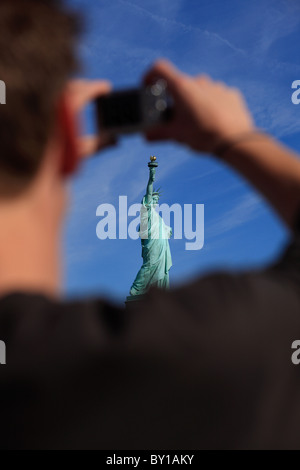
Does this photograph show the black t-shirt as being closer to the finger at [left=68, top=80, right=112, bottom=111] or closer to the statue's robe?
the finger at [left=68, top=80, right=112, bottom=111]

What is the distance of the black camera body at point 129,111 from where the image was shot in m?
0.95

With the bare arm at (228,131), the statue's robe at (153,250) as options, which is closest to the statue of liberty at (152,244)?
the statue's robe at (153,250)

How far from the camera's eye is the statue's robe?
1817cm

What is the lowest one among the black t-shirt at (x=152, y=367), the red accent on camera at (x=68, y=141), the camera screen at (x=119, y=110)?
the black t-shirt at (x=152, y=367)

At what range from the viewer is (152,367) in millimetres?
696

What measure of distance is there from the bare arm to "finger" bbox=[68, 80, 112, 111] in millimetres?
129

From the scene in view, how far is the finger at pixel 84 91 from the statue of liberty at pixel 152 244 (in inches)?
671

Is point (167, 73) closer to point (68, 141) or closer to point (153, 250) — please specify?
point (68, 141)

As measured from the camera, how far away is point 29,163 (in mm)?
775

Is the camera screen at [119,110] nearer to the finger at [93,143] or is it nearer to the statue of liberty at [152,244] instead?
the finger at [93,143]

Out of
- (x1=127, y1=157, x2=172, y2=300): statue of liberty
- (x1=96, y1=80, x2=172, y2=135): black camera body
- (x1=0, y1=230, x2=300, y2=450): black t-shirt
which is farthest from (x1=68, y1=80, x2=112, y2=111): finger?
(x1=127, y1=157, x2=172, y2=300): statue of liberty
